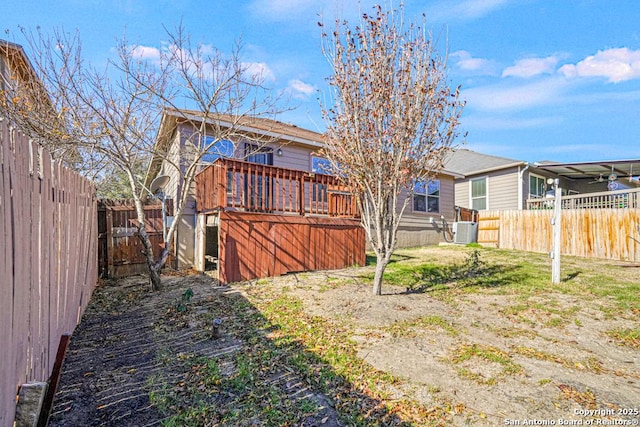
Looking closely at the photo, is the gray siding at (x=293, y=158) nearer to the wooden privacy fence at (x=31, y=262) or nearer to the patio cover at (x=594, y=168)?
the wooden privacy fence at (x=31, y=262)

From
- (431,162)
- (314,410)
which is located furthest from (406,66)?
(314,410)

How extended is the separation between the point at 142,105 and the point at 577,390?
8.79 metres

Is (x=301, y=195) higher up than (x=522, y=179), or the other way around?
(x=522, y=179)

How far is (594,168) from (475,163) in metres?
5.31

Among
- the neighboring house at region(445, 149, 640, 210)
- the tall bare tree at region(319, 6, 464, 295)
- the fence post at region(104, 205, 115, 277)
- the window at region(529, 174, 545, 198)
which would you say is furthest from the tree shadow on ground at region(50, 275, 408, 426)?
the window at region(529, 174, 545, 198)

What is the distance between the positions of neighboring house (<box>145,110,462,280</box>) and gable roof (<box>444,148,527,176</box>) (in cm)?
882

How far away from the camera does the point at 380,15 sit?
5059 mm

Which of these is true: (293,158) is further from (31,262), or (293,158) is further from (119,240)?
(31,262)

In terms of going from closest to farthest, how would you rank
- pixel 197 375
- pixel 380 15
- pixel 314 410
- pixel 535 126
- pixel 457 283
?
pixel 314 410 < pixel 197 375 < pixel 380 15 < pixel 457 283 < pixel 535 126

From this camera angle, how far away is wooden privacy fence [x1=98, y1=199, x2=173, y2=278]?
7.70 m

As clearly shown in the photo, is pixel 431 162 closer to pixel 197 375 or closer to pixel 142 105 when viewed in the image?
pixel 197 375

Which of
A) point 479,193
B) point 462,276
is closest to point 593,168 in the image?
point 479,193

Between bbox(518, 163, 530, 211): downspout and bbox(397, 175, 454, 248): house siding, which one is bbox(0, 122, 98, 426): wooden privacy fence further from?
bbox(518, 163, 530, 211): downspout

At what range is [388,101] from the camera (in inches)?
200
